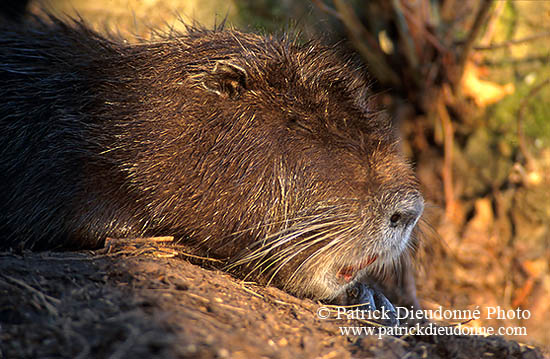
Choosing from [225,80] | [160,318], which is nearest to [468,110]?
[225,80]

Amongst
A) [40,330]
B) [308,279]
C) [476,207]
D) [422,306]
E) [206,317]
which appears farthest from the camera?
[476,207]

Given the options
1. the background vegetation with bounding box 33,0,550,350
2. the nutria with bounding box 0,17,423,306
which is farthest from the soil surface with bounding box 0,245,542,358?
the background vegetation with bounding box 33,0,550,350

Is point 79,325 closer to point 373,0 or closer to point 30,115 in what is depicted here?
point 30,115

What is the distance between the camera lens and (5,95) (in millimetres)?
2986

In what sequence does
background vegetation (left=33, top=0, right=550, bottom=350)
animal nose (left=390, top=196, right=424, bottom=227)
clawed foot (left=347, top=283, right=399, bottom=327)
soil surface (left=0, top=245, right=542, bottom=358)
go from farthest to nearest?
background vegetation (left=33, top=0, right=550, bottom=350)
clawed foot (left=347, top=283, right=399, bottom=327)
animal nose (left=390, top=196, right=424, bottom=227)
soil surface (left=0, top=245, right=542, bottom=358)

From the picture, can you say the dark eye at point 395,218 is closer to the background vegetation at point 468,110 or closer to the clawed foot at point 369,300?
the clawed foot at point 369,300

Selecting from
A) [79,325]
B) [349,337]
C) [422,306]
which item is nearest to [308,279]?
[349,337]

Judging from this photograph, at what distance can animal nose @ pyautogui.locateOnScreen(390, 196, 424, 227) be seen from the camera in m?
2.49

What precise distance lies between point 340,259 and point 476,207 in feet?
9.65

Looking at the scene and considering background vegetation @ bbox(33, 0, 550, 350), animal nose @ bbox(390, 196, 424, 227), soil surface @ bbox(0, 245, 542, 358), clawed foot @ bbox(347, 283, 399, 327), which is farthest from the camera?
background vegetation @ bbox(33, 0, 550, 350)

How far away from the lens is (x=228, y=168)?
100 inches

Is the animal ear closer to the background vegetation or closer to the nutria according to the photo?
the nutria

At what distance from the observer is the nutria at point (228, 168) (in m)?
2.51

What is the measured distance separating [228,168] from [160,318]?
98cm
